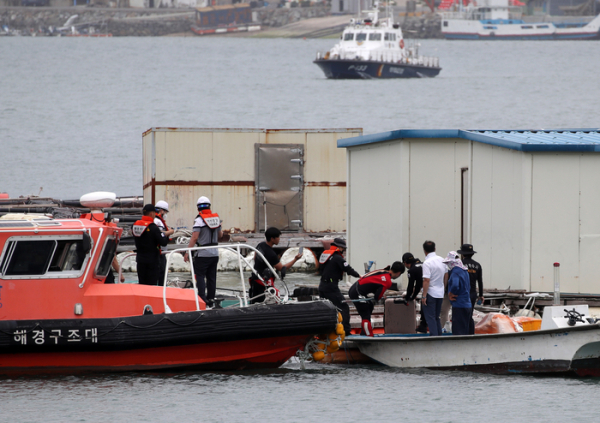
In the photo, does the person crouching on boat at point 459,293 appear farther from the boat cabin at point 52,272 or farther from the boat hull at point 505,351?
the boat cabin at point 52,272

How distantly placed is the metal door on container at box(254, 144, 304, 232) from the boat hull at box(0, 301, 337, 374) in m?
9.83

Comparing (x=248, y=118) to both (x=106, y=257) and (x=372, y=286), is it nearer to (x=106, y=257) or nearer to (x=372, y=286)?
(x=372, y=286)

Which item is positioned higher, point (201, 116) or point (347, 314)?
point (201, 116)

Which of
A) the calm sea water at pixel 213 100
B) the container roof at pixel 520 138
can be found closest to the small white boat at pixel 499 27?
the calm sea water at pixel 213 100

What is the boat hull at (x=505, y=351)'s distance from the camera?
1162 centimetres

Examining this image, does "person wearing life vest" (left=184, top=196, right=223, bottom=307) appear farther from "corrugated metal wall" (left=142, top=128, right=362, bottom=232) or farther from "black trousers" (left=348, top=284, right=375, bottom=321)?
"corrugated metal wall" (left=142, top=128, right=362, bottom=232)

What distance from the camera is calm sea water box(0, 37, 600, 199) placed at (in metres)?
53.7

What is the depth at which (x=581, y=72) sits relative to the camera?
11956 cm

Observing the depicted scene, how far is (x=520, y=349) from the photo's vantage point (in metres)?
11.8

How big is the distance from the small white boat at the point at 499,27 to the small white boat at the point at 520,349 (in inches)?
6607

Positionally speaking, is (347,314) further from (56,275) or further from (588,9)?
(588,9)

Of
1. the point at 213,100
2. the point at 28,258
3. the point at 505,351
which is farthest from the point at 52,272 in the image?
the point at 213,100

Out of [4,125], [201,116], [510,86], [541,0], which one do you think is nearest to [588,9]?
[541,0]

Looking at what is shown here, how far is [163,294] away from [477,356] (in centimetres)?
395
